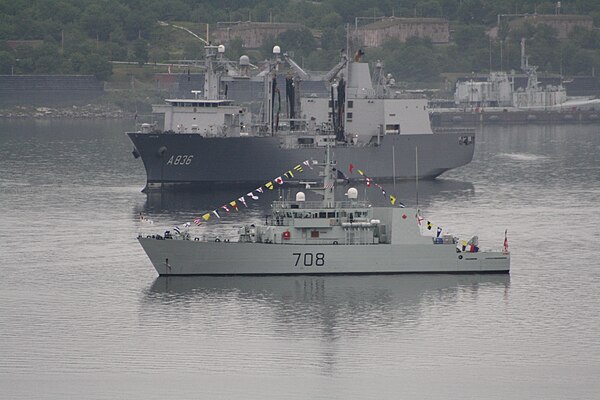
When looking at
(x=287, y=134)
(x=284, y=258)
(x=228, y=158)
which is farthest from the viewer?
(x=287, y=134)

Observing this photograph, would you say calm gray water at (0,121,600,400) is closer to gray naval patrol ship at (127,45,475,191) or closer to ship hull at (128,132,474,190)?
ship hull at (128,132,474,190)

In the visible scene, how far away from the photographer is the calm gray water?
198 feet

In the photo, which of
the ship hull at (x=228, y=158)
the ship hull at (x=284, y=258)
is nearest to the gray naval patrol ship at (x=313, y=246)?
the ship hull at (x=284, y=258)

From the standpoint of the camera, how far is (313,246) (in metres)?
77.0

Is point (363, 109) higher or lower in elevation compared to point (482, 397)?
higher

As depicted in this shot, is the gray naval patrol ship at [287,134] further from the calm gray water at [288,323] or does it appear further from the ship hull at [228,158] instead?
the calm gray water at [288,323]

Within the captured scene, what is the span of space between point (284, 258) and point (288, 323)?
7.44 m

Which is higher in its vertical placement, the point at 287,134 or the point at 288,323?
the point at 287,134

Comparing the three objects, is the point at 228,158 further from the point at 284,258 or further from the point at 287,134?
the point at 284,258

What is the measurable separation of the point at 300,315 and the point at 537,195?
170 ft

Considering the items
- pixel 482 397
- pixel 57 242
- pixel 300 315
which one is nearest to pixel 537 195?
pixel 57 242

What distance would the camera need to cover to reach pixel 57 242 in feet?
300

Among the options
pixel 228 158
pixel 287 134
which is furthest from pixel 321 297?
pixel 287 134

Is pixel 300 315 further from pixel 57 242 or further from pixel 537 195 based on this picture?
pixel 537 195
